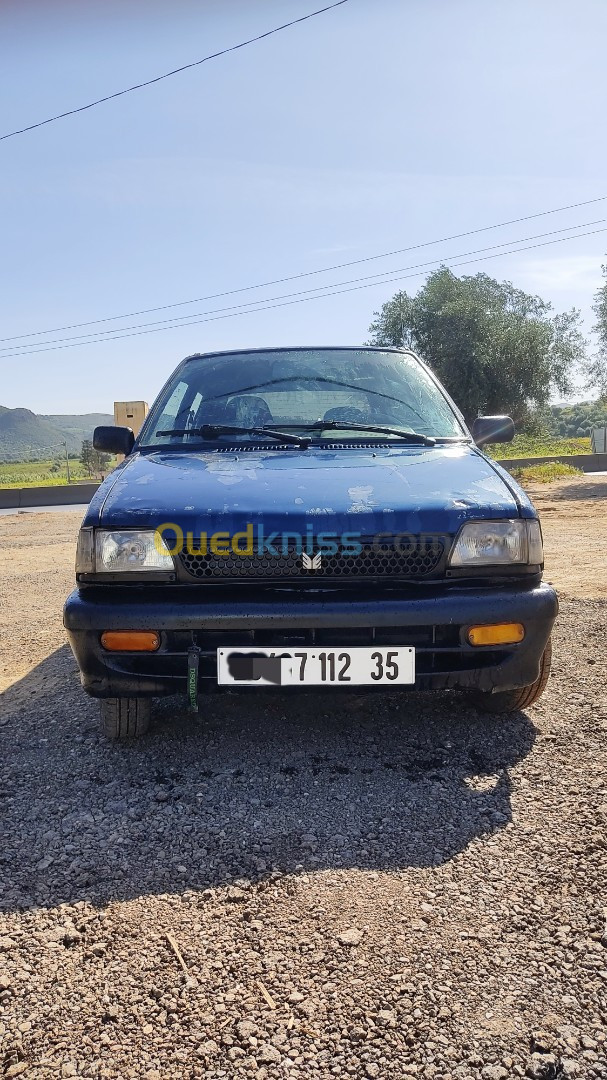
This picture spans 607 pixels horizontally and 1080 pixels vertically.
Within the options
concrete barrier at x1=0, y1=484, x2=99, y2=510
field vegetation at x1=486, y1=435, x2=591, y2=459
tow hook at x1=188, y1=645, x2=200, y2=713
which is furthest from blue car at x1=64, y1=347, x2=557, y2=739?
field vegetation at x1=486, y1=435, x2=591, y2=459

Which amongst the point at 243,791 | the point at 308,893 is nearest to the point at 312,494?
the point at 243,791

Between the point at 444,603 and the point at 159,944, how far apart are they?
1270 millimetres

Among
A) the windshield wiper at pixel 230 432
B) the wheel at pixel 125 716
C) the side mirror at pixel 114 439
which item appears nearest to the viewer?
the wheel at pixel 125 716

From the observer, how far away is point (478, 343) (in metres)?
32.4

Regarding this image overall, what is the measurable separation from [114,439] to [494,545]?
2.05 metres

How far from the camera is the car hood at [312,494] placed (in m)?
2.37

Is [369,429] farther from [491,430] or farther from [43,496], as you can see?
[43,496]

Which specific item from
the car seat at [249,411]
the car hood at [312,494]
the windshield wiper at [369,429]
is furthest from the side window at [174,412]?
the windshield wiper at [369,429]

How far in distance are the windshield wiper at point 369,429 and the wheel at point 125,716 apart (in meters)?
1.43

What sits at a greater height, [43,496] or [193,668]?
[43,496]

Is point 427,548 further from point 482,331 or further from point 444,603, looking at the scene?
point 482,331

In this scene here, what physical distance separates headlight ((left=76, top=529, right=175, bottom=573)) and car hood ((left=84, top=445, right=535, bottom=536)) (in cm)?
4

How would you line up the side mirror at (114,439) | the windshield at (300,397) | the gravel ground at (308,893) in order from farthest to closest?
1. the side mirror at (114,439)
2. the windshield at (300,397)
3. the gravel ground at (308,893)

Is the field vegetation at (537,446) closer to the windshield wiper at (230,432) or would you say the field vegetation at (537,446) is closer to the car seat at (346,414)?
the car seat at (346,414)
